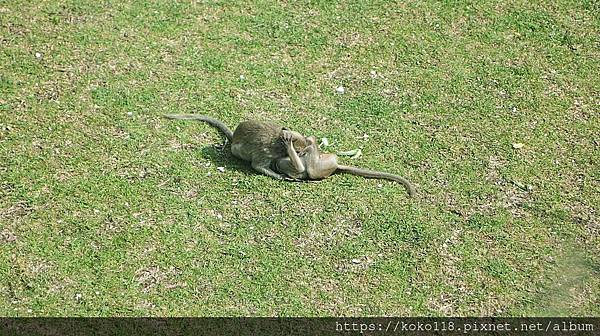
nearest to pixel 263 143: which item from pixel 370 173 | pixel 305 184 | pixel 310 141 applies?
pixel 310 141

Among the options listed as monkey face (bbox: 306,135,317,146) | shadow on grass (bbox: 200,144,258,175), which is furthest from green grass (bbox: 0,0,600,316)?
monkey face (bbox: 306,135,317,146)

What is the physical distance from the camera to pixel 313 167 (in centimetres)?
657

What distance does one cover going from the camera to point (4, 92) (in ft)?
25.8

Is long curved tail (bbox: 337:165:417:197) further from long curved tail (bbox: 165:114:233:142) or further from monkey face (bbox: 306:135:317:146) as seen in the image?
long curved tail (bbox: 165:114:233:142)

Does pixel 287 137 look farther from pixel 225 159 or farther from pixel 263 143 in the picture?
pixel 225 159

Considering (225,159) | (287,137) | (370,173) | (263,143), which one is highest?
(287,137)

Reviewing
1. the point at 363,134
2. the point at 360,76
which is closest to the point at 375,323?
the point at 363,134

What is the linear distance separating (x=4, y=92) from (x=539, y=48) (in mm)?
5741

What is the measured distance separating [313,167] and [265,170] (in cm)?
→ 44

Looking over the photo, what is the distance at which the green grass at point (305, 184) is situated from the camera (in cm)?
579

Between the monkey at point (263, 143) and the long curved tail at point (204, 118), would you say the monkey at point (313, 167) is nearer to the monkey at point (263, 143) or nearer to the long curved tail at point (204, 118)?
the monkey at point (263, 143)

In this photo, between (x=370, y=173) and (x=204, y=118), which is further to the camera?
(x=204, y=118)

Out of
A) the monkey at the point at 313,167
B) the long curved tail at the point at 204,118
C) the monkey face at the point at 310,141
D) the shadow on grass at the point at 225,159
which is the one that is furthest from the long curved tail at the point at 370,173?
the long curved tail at the point at 204,118

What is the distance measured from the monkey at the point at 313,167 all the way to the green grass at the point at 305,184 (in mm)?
94
